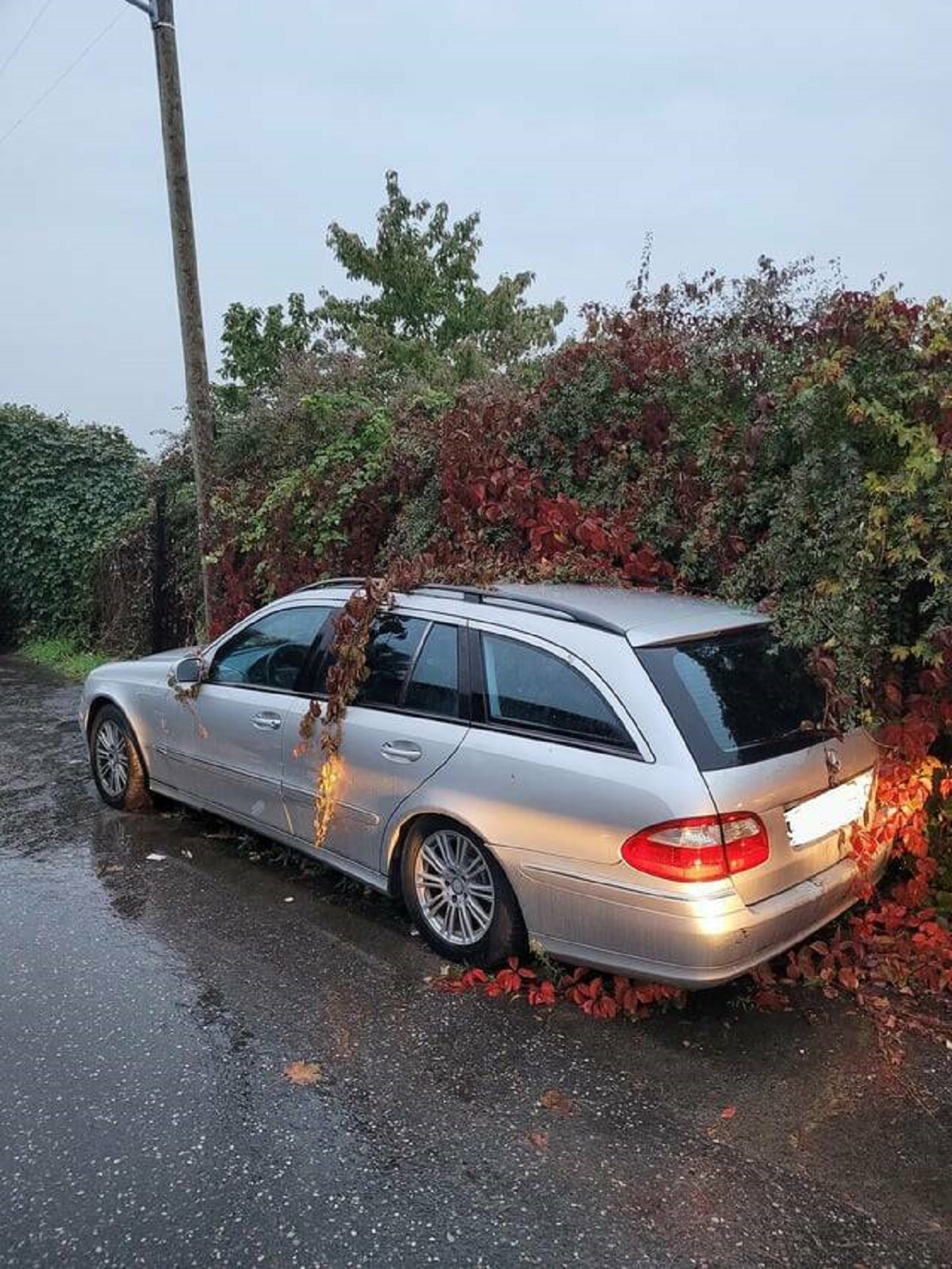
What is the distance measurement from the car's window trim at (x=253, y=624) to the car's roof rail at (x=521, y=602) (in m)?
0.30

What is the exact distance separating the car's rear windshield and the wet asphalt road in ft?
3.22

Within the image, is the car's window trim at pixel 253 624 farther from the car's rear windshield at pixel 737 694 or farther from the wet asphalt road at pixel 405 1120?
the car's rear windshield at pixel 737 694

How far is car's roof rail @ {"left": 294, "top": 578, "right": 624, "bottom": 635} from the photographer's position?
3.65 metres

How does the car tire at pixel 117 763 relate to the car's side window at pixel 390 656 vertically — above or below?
below

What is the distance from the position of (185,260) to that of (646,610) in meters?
6.59

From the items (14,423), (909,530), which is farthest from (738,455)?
(14,423)

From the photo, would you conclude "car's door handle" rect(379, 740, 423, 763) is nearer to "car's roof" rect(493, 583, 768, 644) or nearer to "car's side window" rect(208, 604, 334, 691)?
"car's roof" rect(493, 583, 768, 644)

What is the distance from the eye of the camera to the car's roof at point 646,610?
3.62 metres

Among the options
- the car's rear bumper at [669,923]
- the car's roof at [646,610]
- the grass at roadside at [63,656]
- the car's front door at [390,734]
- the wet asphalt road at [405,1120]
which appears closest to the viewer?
the wet asphalt road at [405,1120]

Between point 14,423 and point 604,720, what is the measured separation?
12.4 metres

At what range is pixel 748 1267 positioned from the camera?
7.64 ft

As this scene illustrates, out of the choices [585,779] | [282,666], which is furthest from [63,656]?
[585,779]

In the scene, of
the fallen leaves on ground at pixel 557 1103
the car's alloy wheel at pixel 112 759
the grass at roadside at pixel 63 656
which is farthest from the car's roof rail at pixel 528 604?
the grass at roadside at pixel 63 656

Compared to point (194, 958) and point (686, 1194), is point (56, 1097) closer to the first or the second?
point (194, 958)
